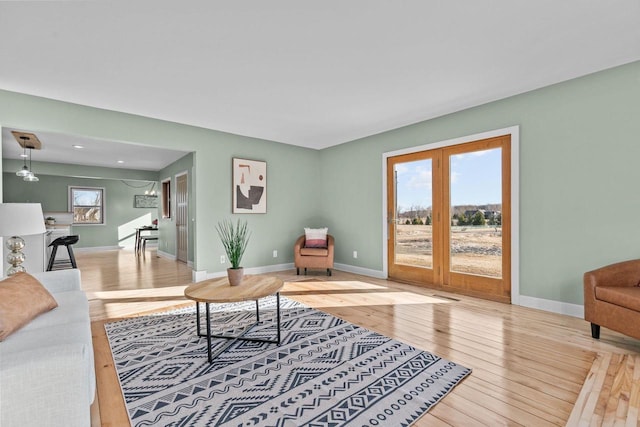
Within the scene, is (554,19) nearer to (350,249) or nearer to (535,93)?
(535,93)

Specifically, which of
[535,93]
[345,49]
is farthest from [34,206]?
[535,93]

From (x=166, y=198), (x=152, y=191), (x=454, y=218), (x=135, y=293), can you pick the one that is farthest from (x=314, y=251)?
(x=152, y=191)

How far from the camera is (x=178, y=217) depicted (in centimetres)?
710

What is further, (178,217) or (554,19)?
(178,217)

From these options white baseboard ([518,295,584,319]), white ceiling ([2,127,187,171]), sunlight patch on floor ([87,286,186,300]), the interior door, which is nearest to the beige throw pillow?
sunlight patch on floor ([87,286,186,300])

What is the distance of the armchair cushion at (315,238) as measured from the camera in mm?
5441

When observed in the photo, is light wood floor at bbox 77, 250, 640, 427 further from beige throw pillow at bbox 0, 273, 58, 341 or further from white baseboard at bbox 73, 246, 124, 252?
white baseboard at bbox 73, 246, 124, 252

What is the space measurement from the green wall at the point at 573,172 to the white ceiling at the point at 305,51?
21cm

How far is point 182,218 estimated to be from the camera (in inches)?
272

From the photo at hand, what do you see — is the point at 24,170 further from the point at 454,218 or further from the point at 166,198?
the point at 454,218

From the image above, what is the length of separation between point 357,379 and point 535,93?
11.5ft

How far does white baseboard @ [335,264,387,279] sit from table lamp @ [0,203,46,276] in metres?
4.28

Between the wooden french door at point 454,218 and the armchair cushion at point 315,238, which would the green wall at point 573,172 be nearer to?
the wooden french door at point 454,218

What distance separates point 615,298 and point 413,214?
98.1 inches
